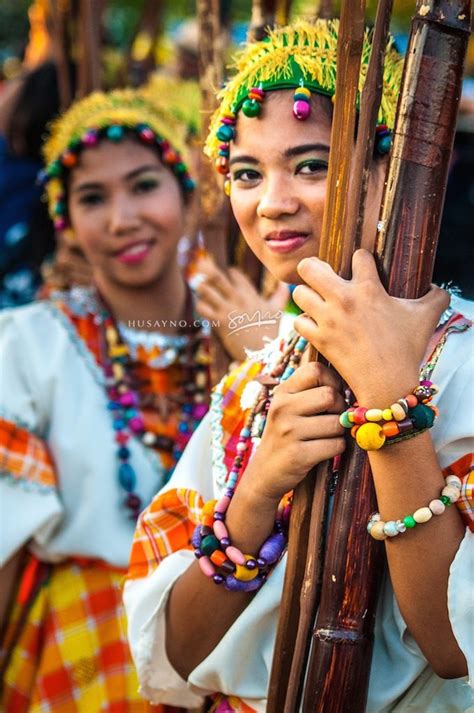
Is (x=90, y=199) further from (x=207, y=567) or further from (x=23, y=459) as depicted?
(x=207, y=567)

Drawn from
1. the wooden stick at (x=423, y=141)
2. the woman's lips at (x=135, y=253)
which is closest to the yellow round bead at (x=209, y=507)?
the wooden stick at (x=423, y=141)

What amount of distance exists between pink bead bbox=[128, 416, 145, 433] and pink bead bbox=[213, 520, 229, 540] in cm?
111

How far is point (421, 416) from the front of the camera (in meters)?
1.21

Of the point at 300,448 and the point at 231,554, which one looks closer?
the point at 300,448

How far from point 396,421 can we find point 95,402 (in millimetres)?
1525

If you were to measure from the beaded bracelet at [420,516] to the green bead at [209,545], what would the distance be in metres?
0.31

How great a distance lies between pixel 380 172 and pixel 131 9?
551 cm

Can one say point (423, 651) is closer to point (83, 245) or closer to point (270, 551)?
point (270, 551)

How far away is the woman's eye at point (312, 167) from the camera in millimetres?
1462

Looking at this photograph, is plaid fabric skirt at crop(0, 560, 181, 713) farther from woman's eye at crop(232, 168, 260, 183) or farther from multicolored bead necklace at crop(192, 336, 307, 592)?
woman's eye at crop(232, 168, 260, 183)

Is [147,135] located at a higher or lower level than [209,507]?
higher

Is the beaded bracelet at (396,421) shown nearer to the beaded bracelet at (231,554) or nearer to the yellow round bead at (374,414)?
the yellow round bead at (374,414)
